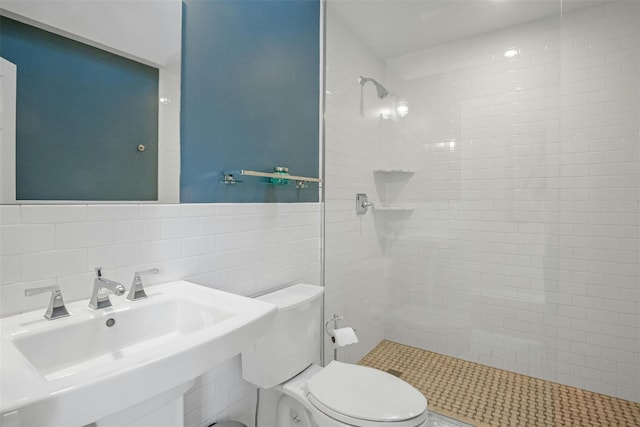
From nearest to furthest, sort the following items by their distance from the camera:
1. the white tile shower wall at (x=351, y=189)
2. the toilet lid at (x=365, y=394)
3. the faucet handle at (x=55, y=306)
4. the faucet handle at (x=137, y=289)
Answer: the faucet handle at (x=55, y=306) → the faucet handle at (x=137, y=289) → the toilet lid at (x=365, y=394) → the white tile shower wall at (x=351, y=189)

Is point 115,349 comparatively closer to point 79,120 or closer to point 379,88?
point 79,120

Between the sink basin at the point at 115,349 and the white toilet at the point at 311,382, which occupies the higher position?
the sink basin at the point at 115,349

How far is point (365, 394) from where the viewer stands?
1.37 meters

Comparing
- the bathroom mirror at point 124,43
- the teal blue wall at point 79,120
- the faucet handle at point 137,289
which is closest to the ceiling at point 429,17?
the bathroom mirror at point 124,43

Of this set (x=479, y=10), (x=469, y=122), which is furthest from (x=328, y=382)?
(x=479, y=10)

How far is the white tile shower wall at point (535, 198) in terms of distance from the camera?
2.04 m

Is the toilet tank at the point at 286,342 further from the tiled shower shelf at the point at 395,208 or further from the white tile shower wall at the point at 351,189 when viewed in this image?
the tiled shower shelf at the point at 395,208

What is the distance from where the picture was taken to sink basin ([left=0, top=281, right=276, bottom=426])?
0.55 meters

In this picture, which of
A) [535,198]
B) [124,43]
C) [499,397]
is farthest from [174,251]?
[535,198]

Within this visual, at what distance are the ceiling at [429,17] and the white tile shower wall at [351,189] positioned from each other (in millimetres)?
104

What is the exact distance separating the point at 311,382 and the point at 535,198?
5.91 ft

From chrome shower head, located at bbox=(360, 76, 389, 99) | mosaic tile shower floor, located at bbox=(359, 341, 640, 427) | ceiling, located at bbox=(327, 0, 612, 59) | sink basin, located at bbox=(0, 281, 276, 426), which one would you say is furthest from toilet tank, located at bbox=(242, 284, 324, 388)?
ceiling, located at bbox=(327, 0, 612, 59)

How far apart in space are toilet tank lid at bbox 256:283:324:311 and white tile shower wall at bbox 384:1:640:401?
1.12 m

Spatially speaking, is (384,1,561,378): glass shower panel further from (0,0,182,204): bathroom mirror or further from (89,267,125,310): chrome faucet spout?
(89,267,125,310): chrome faucet spout
